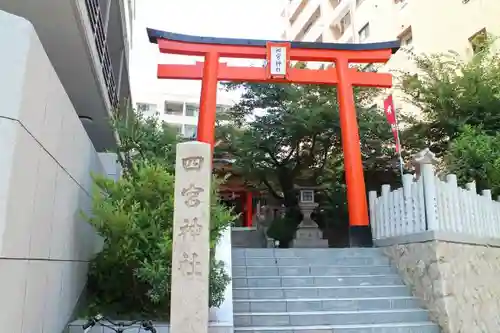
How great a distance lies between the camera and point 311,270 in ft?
22.4

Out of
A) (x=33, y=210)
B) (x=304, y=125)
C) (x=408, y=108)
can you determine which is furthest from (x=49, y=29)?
(x=408, y=108)

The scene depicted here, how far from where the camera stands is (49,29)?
595 cm

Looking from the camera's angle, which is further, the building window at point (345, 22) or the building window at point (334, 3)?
the building window at point (334, 3)

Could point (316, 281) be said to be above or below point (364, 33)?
below

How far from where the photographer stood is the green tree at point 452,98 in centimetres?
1017

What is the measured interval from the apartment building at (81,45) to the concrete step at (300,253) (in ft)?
13.0

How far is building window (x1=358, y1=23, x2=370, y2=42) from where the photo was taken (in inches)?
837

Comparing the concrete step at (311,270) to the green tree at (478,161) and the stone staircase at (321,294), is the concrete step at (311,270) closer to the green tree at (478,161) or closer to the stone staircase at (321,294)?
the stone staircase at (321,294)

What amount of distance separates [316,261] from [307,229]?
14.9ft

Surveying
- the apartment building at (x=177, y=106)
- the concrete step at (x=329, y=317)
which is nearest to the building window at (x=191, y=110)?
the apartment building at (x=177, y=106)

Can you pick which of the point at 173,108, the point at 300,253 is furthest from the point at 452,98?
the point at 173,108

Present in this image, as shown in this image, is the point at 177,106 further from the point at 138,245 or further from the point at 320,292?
the point at 138,245

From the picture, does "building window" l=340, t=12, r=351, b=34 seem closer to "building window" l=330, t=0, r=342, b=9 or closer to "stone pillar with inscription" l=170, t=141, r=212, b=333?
"building window" l=330, t=0, r=342, b=9

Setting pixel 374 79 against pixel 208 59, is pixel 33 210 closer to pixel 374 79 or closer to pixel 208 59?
pixel 208 59
